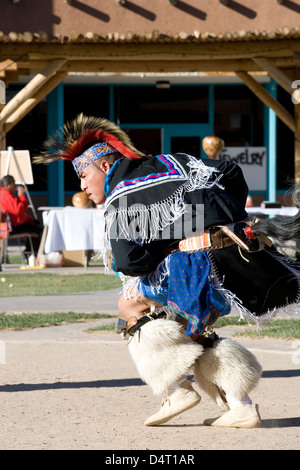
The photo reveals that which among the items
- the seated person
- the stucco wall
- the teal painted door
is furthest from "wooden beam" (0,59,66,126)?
the teal painted door

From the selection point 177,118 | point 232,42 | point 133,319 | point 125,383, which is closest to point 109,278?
point 232,42

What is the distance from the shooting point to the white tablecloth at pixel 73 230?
44.4 feet

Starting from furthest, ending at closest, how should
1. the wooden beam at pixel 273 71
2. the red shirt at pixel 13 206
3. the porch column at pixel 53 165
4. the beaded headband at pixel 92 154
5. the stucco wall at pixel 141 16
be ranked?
1. the porch column at pixel 53 165
2. the stucco wall at pixel 141 16
3. the wooden beam at pixel 273 71
4. the red shirt at pixel 13 206
5. the beaded headband at pixel 92 154

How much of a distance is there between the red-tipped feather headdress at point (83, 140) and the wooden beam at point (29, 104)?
10673mm

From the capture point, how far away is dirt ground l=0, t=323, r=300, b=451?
4.09 meters

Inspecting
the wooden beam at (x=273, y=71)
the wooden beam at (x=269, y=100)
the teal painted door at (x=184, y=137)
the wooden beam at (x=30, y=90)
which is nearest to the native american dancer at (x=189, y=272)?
the wooden beam at (x=30, y=90)

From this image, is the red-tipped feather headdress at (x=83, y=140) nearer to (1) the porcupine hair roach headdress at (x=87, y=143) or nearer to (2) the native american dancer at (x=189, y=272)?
(1) the porcupine hair roach headdress at (x=87, y=143)

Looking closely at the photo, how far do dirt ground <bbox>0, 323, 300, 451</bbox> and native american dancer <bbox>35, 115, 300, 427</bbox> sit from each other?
220 millimetres

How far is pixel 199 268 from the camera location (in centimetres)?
434

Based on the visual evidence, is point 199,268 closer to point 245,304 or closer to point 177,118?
point 245,304

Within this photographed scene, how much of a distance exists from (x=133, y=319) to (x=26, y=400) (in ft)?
3.20

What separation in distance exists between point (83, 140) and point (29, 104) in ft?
36.3

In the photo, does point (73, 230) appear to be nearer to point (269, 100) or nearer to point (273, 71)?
point (273, 71)

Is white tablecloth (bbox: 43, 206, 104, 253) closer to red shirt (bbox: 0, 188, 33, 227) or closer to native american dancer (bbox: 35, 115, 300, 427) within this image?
red shirt (bbox: 0, 188, 33, 227)
